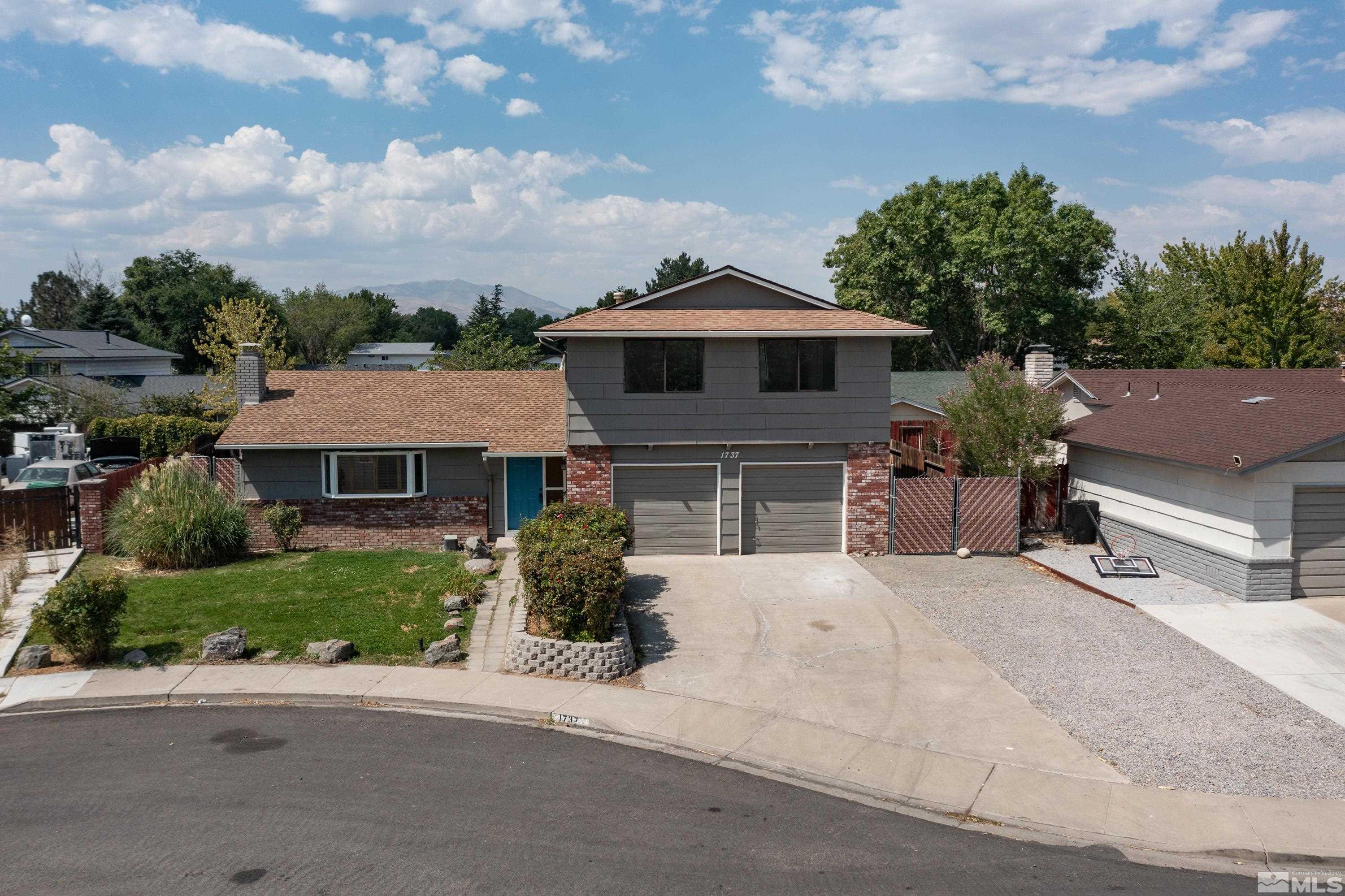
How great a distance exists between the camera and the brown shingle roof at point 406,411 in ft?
67.2

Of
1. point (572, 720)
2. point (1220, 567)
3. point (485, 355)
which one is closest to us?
point (572, 720)

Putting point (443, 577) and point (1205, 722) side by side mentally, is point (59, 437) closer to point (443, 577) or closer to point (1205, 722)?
point (443, 577)

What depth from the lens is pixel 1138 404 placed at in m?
21.8

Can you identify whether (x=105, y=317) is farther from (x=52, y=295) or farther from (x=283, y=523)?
(x=283, y=523)

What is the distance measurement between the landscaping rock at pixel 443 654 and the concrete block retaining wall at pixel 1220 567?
1311 cm

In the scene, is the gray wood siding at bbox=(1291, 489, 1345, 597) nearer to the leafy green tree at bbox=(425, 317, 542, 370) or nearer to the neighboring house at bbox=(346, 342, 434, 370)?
the leafy green tree at bbox=(425, 317, 542, 370)

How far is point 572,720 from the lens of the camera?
10.6 m

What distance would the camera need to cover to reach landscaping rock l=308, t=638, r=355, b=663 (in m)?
12.3

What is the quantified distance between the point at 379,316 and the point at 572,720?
346 feet

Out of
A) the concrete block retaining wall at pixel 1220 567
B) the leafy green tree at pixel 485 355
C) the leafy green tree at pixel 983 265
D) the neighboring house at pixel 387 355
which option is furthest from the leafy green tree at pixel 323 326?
the concrete block retaining wall at pixel 1220 567

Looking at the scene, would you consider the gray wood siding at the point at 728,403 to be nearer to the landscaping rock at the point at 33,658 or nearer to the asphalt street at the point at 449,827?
the asphalt street at the point at 449,827

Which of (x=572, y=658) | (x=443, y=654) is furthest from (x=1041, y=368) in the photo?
(x=443, y=654)

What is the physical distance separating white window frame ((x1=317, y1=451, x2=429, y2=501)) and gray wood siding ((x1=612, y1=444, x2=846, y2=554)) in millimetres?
5031

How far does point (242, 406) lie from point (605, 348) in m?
9.98
